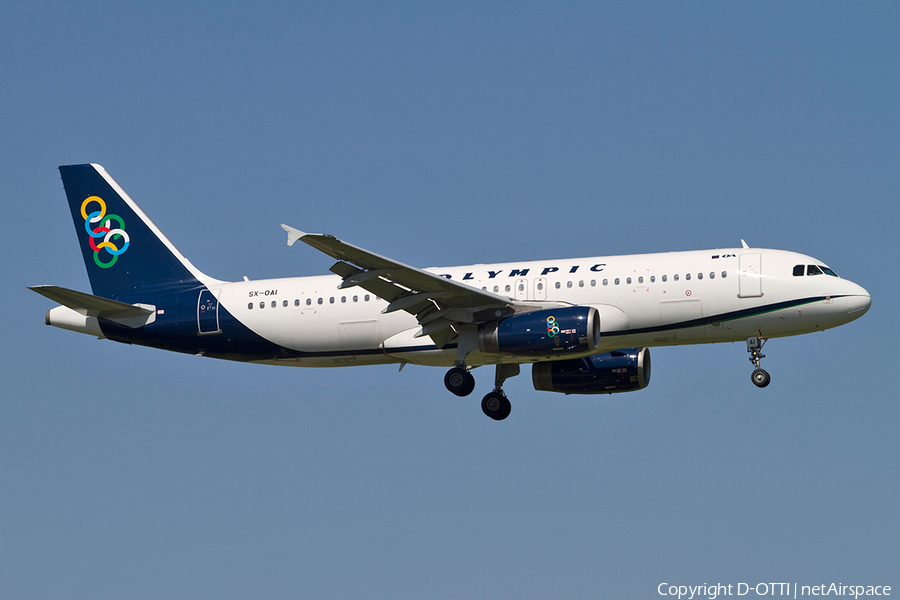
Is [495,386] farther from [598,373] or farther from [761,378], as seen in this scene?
[761,378]

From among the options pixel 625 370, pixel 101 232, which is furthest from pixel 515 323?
pixel 101 232

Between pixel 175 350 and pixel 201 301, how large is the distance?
1.90 meters

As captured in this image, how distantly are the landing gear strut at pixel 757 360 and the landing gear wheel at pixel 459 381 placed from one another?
8738mm

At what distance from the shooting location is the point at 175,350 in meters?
40.8

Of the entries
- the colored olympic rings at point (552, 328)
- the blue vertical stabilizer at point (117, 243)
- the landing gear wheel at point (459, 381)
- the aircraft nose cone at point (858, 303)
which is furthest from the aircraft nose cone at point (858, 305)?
the blue vertical stabilizer at point (117, 243)

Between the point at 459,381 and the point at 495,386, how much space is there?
2.50 m

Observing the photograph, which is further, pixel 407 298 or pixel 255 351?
pixel 255 351

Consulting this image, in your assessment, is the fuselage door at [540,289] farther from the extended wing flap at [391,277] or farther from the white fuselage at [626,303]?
the extended wing flap at [391,277]

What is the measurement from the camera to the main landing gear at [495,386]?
38.4 m

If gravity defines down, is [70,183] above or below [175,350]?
above

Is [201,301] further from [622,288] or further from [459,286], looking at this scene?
[622,288]

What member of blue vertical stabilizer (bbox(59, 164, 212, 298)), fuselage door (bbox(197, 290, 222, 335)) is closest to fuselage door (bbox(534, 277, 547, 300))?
fuselage door (bbox(197, 290, 222, 335))

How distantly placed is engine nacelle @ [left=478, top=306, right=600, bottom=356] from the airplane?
0.04 metres

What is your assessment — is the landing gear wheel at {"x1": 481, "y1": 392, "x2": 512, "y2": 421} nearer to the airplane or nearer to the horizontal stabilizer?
the airplane
